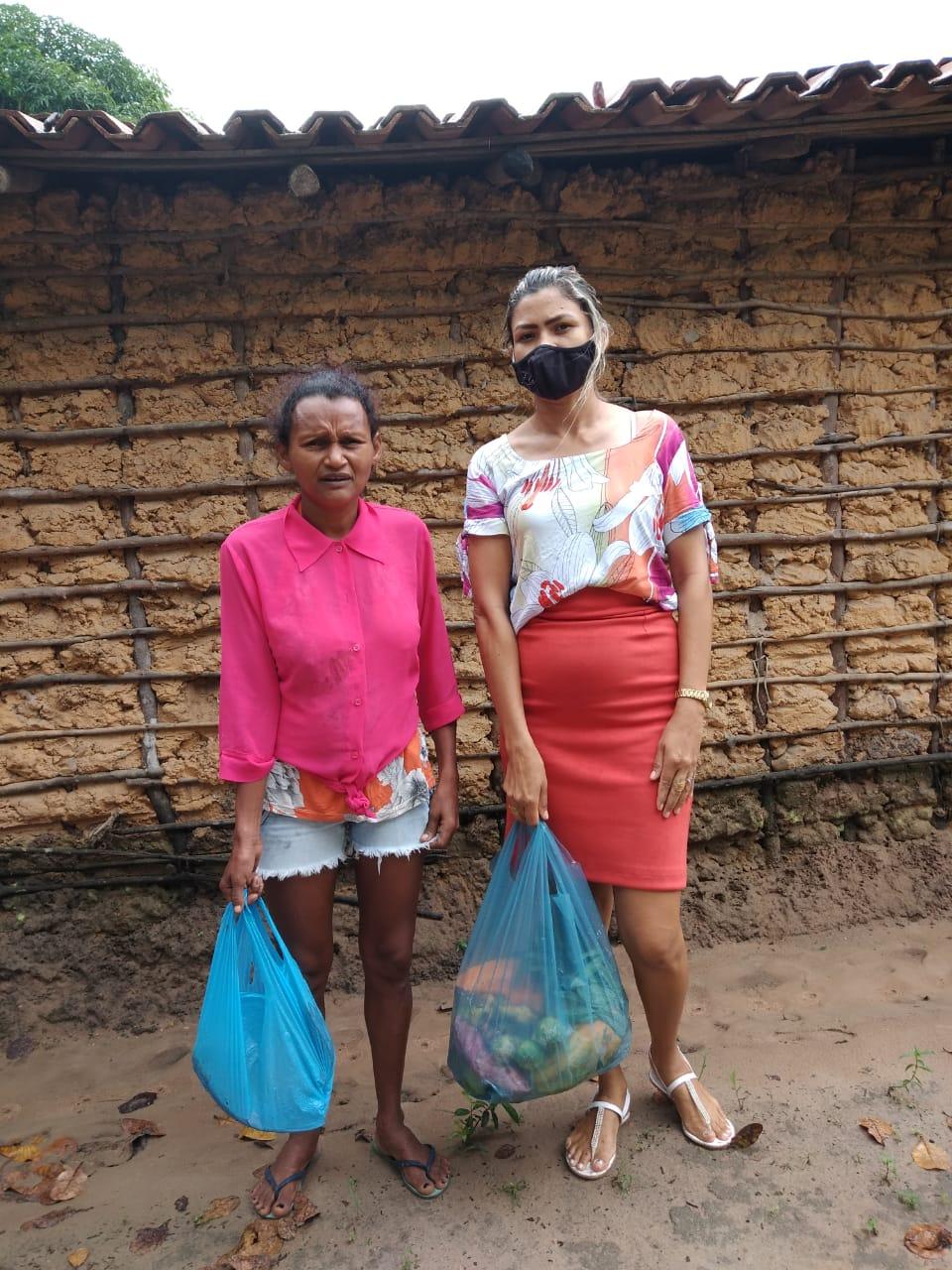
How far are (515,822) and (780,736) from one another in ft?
6.17

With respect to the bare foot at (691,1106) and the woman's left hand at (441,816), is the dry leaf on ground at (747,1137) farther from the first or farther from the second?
the woman's left hand at (441,816)

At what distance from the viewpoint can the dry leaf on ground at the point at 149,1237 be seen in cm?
210

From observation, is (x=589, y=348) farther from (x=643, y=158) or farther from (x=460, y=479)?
(x=643, y=158)

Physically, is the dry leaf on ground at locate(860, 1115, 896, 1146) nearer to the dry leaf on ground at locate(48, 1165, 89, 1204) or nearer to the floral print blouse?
the floral print blouse

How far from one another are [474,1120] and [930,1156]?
1197 millimetres

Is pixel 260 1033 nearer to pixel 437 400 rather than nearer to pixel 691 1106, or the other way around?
pixel 691 1106

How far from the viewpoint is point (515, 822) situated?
2.09m

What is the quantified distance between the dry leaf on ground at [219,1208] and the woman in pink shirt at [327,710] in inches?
4.6

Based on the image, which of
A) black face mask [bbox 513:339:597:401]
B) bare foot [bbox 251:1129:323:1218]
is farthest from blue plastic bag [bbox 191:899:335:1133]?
black face mask [bbox 513:339:597:401]

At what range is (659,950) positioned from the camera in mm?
2074

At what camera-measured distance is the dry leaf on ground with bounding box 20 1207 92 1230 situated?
222 centimetres

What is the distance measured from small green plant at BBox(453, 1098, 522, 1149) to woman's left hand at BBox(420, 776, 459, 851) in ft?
2.35

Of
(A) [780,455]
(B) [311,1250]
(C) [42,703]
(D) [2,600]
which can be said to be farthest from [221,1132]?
(A) [780,455]

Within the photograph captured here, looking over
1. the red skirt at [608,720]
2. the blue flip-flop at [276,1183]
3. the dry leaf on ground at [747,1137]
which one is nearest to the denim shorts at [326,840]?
the red skirt at [608,720]
